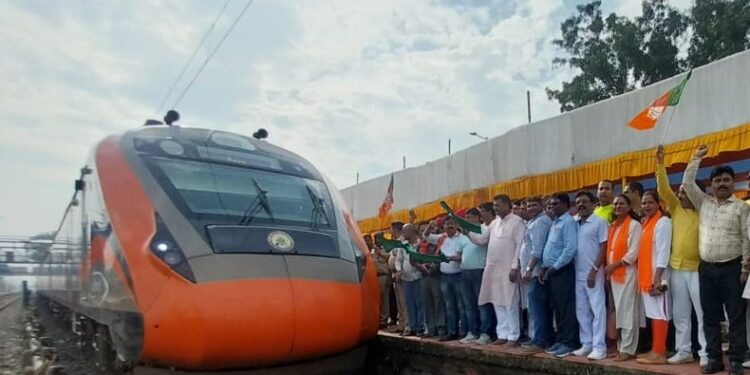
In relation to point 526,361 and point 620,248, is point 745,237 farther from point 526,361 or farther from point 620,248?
point 526,361

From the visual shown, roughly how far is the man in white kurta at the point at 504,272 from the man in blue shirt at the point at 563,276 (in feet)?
1.87

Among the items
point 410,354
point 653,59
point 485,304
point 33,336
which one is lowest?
point 33,336

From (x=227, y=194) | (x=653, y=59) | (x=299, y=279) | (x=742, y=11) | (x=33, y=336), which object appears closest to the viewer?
(x=299, y=279)

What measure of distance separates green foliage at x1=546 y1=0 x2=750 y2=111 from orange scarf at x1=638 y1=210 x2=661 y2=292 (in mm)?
20434

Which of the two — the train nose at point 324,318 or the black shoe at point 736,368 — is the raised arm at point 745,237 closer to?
the black shoe at point 736,368

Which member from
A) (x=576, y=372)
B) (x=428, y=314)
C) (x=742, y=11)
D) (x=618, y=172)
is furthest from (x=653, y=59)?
(x=576, y=372)

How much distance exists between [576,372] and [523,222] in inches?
79.8

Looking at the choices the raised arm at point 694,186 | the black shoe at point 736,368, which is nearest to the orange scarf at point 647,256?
the raised arm at point 694,186

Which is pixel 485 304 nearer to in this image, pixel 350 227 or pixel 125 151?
pixel 350 227

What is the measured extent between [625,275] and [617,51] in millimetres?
23281

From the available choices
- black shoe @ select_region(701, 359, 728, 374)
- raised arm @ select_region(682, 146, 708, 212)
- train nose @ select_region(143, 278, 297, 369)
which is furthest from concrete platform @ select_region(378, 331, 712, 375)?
train nose @ select_region(143, 278, 297, 369)

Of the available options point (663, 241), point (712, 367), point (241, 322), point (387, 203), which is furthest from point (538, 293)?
point (387, 203)

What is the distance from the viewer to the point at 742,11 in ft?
74.1

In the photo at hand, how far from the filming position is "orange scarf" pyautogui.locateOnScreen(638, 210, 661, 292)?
4.94 metres
